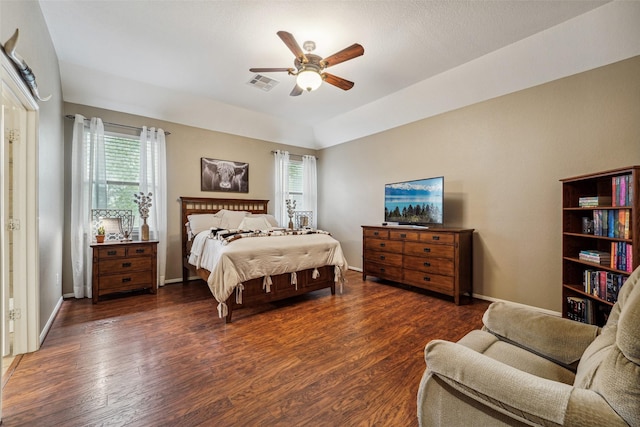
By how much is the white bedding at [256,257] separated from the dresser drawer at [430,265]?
1.00 m

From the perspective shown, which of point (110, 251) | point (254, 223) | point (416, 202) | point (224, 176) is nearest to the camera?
point (110, 251)

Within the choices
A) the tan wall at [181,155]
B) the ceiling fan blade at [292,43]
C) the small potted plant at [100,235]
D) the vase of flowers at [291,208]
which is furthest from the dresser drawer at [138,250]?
the ceiling fan blade at [292,43]

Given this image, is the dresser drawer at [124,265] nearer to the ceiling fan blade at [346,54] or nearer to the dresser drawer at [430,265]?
the ceiling fan blade at [346,54]

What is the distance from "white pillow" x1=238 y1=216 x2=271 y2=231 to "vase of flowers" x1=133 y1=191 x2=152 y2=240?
1.34 metres

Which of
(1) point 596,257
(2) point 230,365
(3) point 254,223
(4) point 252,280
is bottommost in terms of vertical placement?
(2) point 230,365

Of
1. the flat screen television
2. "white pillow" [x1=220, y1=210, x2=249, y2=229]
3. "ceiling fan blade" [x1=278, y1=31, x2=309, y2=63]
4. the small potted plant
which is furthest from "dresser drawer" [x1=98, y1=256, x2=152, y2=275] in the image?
the flat screen television

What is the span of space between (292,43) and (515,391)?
2.81 meters

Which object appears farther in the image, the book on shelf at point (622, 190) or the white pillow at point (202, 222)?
the white pillow at point (202, 222)

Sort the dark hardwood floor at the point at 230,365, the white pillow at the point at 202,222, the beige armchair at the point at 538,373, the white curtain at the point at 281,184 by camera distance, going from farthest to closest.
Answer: the white curtain at the point at 281,184 → the white pillow at the point at 202,222 → the dark hardwood floor at the point at 230,365 → the beige armchair at the point at 538,373

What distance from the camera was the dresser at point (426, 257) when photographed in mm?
3605

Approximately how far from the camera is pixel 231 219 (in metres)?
4.70

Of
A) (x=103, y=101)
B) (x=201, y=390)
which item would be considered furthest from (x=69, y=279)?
(x=201, y=390)

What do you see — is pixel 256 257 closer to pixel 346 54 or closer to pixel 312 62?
pixel 312 62

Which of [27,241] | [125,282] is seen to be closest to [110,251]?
[125,282]
